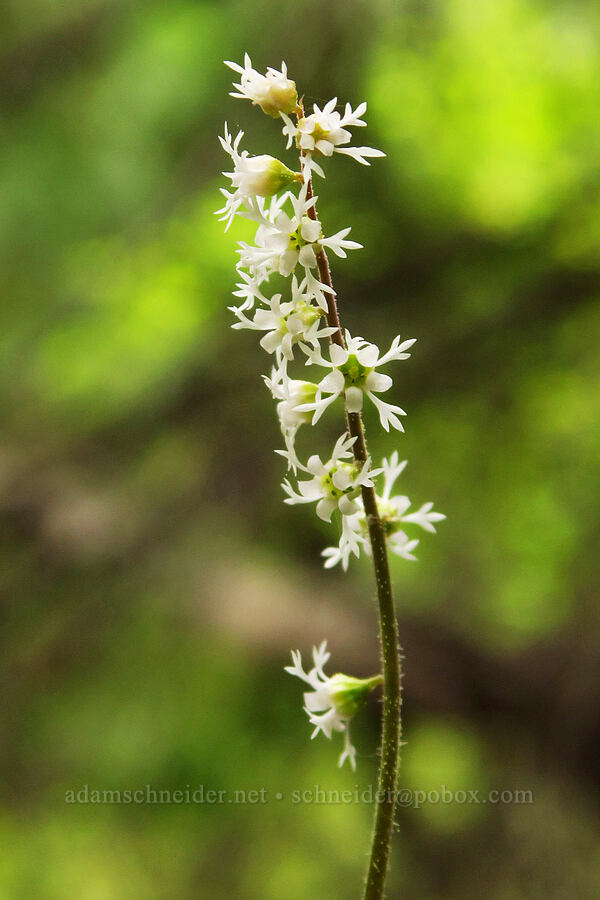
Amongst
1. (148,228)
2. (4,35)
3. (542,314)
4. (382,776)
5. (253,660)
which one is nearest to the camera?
(382,776)

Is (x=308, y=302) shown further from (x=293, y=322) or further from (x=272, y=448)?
(x=272, y=448)

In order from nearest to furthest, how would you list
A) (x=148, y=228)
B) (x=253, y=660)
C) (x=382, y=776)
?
(x=382, y=776), (x=148, y=228), (x=253, y=660)

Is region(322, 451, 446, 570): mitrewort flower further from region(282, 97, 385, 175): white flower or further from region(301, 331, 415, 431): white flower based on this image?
region(282, 97, 385, 175): white flower

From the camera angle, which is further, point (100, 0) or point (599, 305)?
point (100, 0)

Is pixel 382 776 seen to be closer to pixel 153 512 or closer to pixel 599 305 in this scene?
pixel 153 512

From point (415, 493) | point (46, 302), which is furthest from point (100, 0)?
point (415, 493)

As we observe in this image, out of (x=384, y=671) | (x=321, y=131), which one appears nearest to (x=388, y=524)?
(x=384, y=671)

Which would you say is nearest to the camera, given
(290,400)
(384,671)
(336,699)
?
(384,671)
